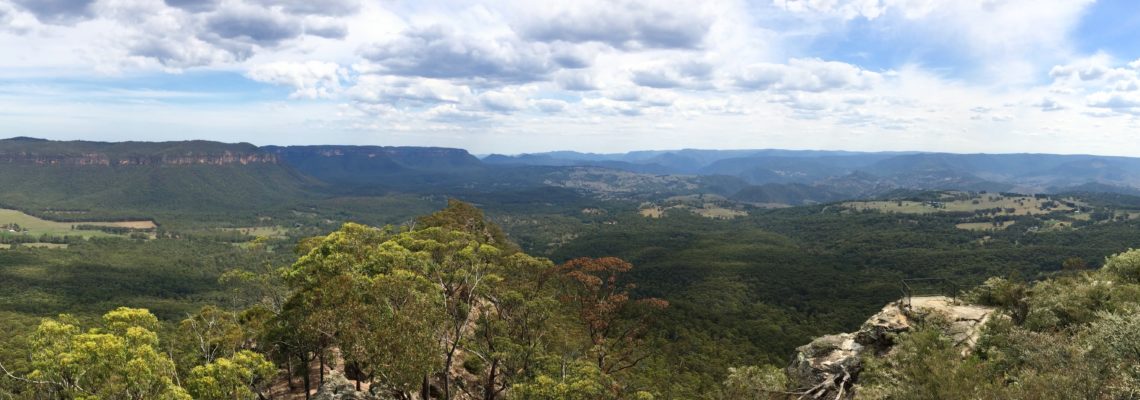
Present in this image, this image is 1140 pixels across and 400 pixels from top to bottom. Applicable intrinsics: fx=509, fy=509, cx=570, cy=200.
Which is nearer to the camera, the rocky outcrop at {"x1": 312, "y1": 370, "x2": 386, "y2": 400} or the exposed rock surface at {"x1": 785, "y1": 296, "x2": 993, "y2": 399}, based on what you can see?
the rocky outcrop at {"x1": 312, "y1": 370, "x2": 386, "y2": 400}

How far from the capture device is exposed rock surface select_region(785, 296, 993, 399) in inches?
1415

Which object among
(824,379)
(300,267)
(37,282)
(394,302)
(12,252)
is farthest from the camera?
(12,252)

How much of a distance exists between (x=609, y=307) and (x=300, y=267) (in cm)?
2176

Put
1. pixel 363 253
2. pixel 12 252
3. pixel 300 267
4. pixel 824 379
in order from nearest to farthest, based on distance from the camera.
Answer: pixel 300 267 → pixel 363 253 → pixel 824 379 → pixel 12 252

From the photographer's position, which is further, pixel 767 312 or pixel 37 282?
pixel 37 282

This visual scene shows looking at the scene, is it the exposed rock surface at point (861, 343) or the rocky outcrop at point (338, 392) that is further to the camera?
the exposed rock surface at point (861, 343)

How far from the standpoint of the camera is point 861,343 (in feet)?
137

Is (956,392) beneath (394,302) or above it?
beneath

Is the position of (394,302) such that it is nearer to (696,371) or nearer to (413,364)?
(413,364)

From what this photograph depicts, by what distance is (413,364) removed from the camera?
23125mm

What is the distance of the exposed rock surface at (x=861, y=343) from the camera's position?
118 ft

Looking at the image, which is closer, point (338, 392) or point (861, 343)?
point (338, 392)

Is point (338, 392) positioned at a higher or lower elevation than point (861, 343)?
higher

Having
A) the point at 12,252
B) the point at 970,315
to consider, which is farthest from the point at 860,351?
the point at 12,252
